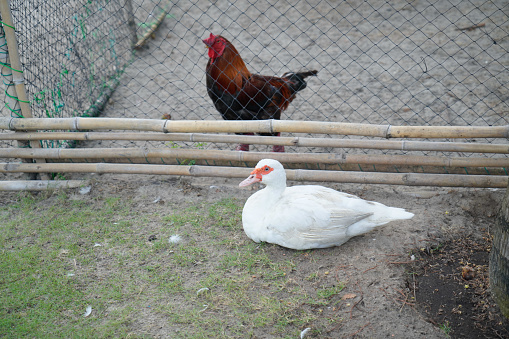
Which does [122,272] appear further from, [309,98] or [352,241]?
[309,98]

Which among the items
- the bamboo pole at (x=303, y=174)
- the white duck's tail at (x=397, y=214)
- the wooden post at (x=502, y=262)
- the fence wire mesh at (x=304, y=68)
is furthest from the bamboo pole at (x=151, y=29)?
the wooden post at (x=502, y=262)

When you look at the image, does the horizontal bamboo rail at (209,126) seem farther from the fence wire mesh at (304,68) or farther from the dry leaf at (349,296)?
the dry leaf at (349,296)

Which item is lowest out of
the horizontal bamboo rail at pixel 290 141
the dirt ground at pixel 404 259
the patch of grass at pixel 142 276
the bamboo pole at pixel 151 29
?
the dirt ground at pixel 404 259

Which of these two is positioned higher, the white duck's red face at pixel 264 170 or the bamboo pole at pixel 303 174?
the white duck's red face at pixel 264 170

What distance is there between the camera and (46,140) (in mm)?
4055

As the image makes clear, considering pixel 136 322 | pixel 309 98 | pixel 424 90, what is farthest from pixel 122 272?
pixel 424 90

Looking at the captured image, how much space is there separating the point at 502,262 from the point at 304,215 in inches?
46.5

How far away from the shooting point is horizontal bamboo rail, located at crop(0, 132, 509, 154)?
347 centimetres

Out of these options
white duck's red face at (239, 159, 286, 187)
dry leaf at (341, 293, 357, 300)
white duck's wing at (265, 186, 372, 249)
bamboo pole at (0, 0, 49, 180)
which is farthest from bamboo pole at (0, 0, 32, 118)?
dry leaf at (341, 293, 357, 300)

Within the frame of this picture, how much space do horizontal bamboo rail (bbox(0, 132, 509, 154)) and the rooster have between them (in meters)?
0.54

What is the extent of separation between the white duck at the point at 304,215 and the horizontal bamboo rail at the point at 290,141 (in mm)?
627

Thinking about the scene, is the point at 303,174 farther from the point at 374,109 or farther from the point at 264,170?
the point at 374,109

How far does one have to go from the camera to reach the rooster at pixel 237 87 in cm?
409

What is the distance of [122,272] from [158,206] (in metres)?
0.79
